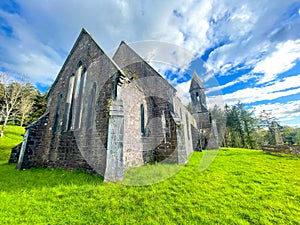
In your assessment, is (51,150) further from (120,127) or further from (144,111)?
(144,111)

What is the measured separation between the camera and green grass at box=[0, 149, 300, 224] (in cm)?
377

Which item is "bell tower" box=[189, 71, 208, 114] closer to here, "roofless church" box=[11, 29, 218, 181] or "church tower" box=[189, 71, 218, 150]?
"church tower" box=[189, 71, 218, 150]

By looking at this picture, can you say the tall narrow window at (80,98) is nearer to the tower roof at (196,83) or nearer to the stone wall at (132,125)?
the stone wall at (132,125)

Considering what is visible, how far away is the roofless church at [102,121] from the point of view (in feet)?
23.0

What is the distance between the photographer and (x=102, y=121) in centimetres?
745

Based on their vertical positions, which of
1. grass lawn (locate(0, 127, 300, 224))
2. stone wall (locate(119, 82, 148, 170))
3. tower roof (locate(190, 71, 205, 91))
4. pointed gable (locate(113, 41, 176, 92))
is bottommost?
grass lawn (locate(0, 127, 300, 224))

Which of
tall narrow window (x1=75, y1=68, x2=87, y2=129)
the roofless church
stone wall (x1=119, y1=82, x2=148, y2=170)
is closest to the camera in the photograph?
the roofless church

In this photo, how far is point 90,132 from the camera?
25.2 feet

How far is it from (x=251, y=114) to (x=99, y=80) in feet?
172

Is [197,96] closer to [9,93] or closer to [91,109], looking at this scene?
[91,109]

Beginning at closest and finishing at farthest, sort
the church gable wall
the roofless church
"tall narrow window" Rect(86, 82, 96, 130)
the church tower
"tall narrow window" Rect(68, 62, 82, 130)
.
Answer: the roofless church
"tall narrow window" Rect(86, 82, 96, 130)
"tall narrow window" Rect(68, 62, 82, 130)
the church gable wall
the church tower

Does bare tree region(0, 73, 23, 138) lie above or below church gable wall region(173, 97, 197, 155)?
above

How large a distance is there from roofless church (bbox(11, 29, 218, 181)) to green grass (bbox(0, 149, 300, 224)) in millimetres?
1188

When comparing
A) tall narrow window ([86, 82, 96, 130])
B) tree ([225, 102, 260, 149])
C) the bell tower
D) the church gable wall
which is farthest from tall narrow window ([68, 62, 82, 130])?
tree ([225, 102, 260, 149])
